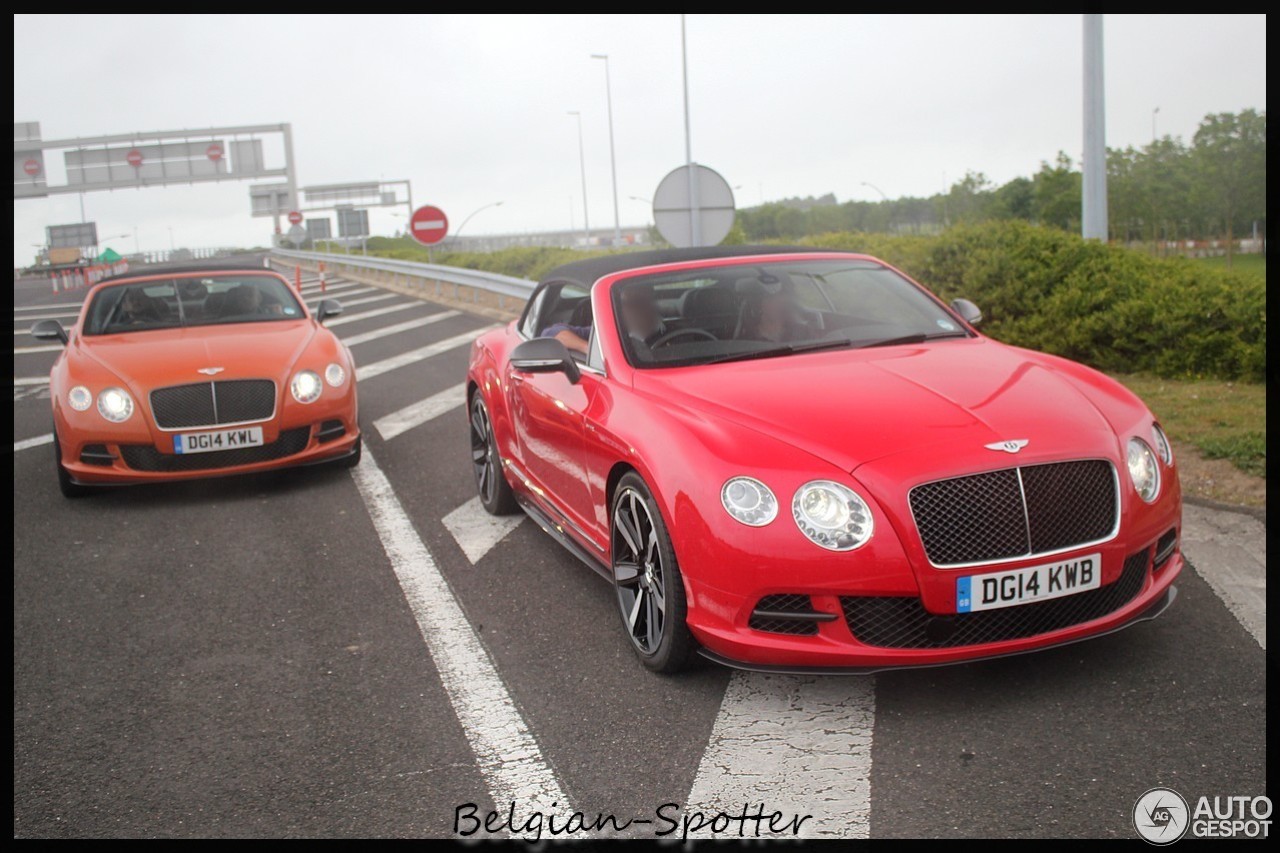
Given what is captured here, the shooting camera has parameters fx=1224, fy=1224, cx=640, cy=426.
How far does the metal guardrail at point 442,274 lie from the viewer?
744 inches

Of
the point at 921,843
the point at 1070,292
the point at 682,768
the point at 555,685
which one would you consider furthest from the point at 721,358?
the point at 1070,292

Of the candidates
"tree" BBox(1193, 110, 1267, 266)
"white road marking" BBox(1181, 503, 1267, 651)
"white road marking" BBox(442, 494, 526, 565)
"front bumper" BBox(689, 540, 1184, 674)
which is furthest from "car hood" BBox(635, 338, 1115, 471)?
"tree" BBox(1193, 110, 1267, 266)

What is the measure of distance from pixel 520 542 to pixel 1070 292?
20.0 feet

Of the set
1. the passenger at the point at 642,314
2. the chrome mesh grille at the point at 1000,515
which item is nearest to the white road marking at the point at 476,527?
the passenger at the point at 642,314

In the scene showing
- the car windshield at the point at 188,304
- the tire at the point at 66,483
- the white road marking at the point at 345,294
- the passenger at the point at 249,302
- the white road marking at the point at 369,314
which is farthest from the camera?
the white road marking at the point at 345,294

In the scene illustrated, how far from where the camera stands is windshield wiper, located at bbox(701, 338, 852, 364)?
4.94 meters

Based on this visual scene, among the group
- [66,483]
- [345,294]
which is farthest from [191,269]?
[345,294]

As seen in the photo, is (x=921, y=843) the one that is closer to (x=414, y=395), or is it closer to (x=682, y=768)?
(x=682, y=768)

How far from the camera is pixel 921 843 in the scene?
117 inches

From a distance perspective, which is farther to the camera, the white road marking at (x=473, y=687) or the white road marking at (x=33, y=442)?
the white road marking at (x=33, y=442)

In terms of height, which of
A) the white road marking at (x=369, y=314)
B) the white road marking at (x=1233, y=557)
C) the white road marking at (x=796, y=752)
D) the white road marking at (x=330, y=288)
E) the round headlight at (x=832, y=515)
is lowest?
the white road marking at (x=796, y=752)

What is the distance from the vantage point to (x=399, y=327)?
19109 mm

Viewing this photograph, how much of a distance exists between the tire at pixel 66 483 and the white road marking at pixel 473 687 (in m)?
2.29

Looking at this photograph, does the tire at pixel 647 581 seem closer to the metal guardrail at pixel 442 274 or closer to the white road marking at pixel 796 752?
the white road marking at pixel 796 752
